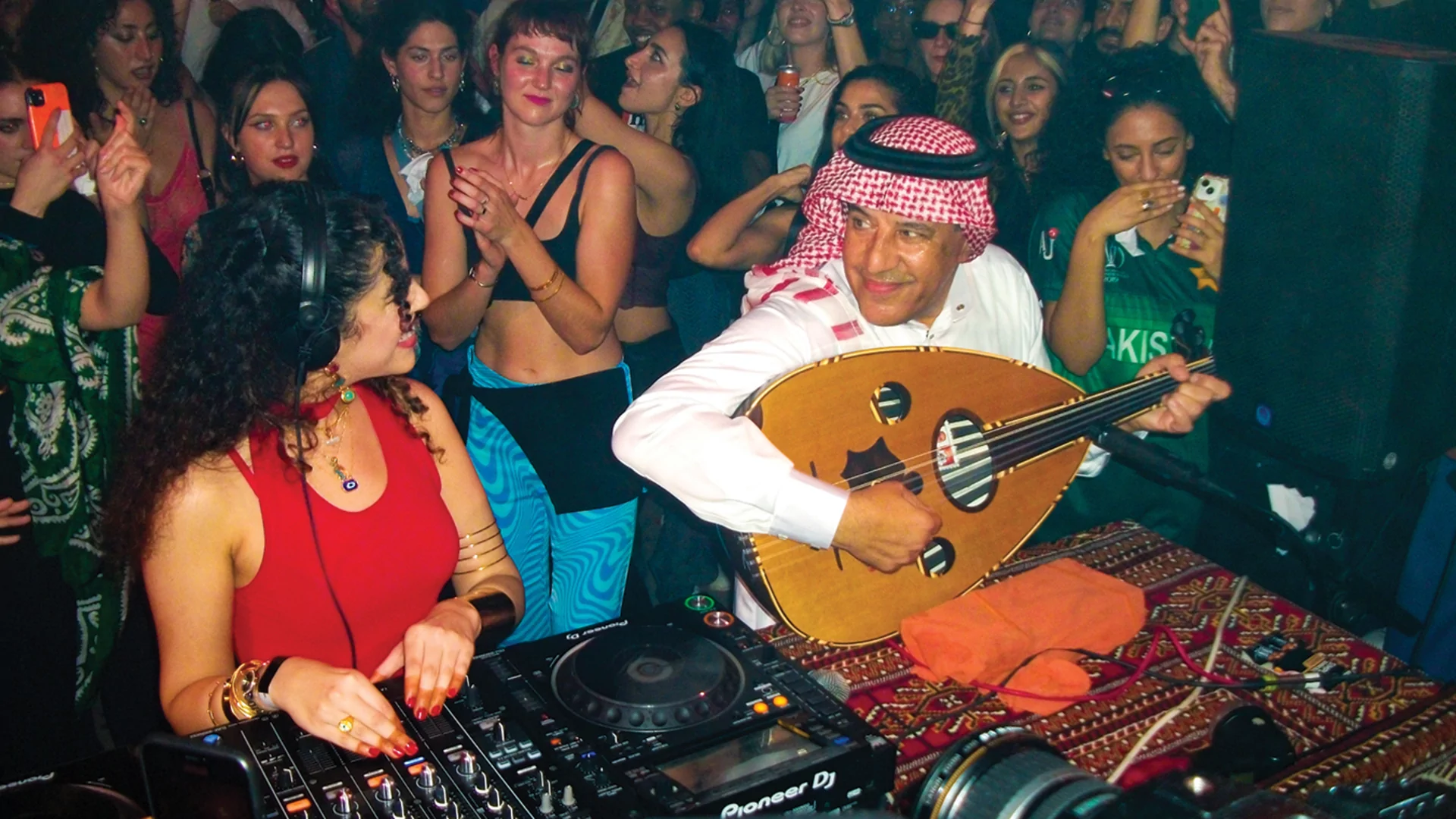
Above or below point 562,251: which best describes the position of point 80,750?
below

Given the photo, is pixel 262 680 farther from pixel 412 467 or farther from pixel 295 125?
pixel 295 125

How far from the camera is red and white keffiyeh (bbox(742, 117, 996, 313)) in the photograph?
233 cm

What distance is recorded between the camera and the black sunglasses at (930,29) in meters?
4.27

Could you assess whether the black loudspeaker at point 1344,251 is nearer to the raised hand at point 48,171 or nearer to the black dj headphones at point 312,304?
the black dj headphones at point 312,304

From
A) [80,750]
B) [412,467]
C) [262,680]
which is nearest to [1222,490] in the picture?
[412,467]

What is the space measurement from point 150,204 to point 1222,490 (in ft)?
11.3

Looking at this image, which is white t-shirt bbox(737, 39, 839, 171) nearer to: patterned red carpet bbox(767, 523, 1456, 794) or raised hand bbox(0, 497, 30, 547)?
patterned red carpet bbox(767, 523, 1456, 794)

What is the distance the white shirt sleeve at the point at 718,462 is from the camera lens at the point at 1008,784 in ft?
2.35

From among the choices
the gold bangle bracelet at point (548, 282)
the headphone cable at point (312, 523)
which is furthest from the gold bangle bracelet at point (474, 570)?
the gold bangle bracelet at point (548, 282)

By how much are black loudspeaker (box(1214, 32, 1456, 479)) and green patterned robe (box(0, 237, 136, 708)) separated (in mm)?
2953

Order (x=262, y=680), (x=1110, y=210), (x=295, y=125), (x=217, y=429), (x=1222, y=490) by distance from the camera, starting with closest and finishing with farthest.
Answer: (x=262, y=680)
(x=217, y=429)
(x=1222, y=490)
(x=1110, y=210)
(x=295, y=125)

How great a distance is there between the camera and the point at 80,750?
3064 millimetres

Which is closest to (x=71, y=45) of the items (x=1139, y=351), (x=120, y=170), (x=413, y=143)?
(x=120, y=170)

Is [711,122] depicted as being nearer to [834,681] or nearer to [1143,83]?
[1143,83]
